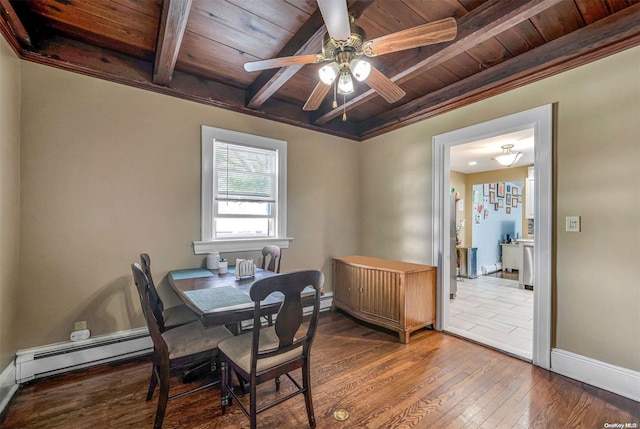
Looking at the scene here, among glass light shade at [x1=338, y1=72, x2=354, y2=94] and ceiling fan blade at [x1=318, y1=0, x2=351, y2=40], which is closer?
ceiling fan blade at [x1=318, y1=0, x2=351, y2=40]

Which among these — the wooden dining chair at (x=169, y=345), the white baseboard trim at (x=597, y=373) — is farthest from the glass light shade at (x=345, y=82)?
the white baseboard trim at (x=597, y=373)

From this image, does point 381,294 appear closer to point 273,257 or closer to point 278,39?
point 273,257

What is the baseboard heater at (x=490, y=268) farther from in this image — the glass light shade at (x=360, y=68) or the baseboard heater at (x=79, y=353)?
the baseboard heater at (x=79, y=353)

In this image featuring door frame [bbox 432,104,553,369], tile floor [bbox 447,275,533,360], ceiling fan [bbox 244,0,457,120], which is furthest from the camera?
tile floor [bbox 447,275,533,360]

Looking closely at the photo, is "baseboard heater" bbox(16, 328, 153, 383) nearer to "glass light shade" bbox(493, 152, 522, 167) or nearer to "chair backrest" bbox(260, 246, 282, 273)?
"chair backrest" bbox(260, 246, 282, 273)

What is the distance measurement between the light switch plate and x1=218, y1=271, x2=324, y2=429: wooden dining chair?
6.99 feet

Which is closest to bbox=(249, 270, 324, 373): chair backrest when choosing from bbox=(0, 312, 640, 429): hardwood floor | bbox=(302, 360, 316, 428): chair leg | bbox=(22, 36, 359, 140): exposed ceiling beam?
bbox=(302, 360, 316, 428): chair leg

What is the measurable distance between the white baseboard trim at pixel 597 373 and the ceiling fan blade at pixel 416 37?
258cm

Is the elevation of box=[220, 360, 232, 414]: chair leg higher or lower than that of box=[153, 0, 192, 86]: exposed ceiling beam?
lower

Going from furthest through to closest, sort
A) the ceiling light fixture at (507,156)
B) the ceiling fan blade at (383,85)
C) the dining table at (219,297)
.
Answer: the ceiling light fixture at (507,156) < the ceiling fan blade at (383,85) < the dining table at (219,297)

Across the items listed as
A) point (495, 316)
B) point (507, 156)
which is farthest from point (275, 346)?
point (507, 156)

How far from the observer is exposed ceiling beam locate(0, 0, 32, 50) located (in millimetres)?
1801

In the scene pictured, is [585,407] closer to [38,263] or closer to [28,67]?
[38,263]

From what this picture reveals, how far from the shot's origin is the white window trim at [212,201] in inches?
117
